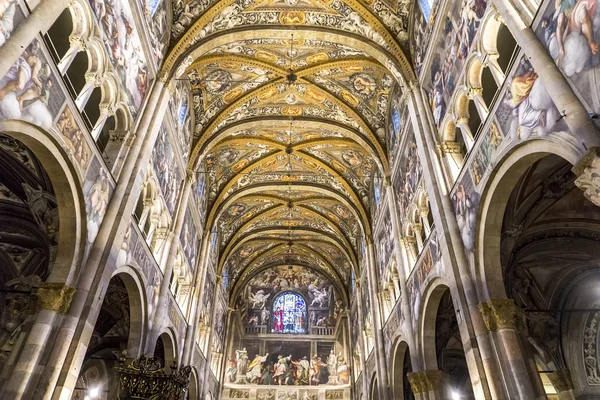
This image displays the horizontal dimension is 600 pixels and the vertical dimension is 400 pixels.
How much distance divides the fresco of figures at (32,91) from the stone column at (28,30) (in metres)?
0.20

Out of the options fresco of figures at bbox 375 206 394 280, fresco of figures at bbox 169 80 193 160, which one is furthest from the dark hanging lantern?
fresco of figures at bbox 375 206 394 280

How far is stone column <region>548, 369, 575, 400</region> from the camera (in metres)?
13.4

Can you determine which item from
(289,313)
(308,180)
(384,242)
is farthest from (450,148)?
(289,313)

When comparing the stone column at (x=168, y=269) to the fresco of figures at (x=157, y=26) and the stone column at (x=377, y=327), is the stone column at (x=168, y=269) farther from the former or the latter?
the stone column at (x=377, y=327)

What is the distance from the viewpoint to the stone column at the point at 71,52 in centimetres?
749

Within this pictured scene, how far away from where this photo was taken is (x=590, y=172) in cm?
486

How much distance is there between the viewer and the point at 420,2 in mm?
12219

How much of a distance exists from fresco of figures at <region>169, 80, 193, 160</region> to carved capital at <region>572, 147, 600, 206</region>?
1176 cm

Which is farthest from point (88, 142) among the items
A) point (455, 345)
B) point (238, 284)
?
point (238, 284)

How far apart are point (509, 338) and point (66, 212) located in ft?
27.4

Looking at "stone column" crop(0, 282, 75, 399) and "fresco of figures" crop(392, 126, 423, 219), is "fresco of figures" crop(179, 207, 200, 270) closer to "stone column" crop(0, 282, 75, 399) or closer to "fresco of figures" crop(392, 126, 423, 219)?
"fresco of figures" crop(392, 126, 423, 219)

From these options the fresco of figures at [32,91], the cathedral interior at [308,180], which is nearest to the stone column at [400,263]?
the cathedral interior at [308,180]

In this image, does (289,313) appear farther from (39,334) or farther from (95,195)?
(39,334)

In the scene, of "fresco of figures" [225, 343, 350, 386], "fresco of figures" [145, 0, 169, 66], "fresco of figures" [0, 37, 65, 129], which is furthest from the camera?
"fresco of figures" [225, 343, 350, 386]
